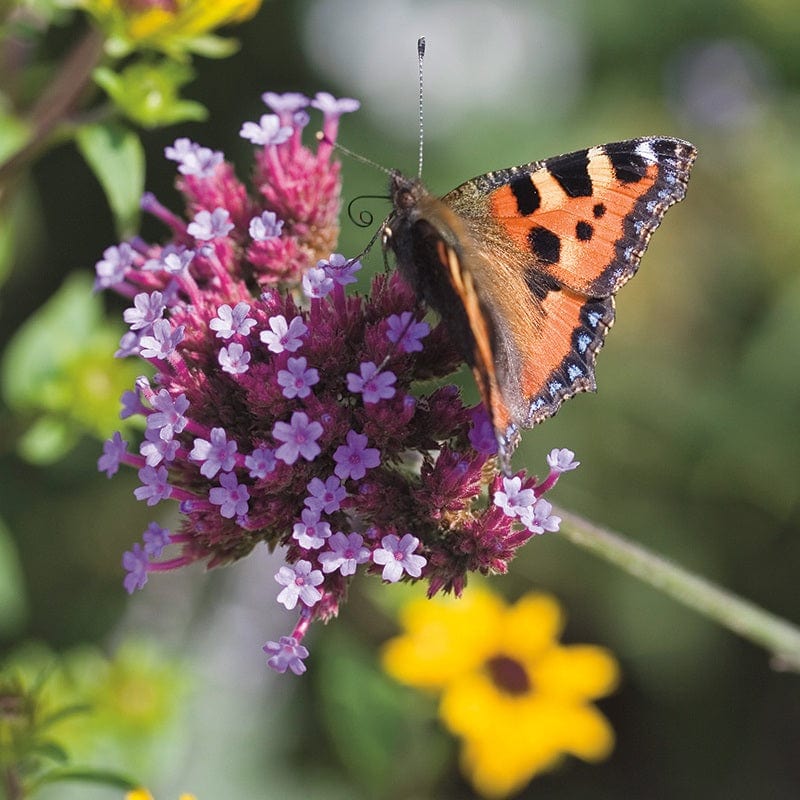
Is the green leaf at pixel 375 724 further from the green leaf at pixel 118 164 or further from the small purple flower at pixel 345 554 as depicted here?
the green leaf at pixel 118 164

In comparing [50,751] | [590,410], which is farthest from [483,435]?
[590,410]

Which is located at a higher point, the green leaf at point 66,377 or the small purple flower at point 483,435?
the small purple flower at point 483,435

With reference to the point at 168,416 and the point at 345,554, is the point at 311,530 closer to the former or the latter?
the point at 345,554

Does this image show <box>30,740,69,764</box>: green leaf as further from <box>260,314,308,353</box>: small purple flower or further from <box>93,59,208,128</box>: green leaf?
<box>93,59,208,128</box>: green leaf

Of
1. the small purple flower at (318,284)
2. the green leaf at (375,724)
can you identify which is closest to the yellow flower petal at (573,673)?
the green leaf at (375,724)

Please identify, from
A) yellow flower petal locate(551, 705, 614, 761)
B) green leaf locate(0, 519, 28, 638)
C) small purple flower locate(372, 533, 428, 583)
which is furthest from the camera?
yellow flower petal locate(551, 705, 614, 761)

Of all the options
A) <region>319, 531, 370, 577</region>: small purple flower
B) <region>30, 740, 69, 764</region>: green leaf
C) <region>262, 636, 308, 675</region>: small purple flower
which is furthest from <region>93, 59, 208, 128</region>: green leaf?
<region>30, 740, 69, 764</region>: green leaf
